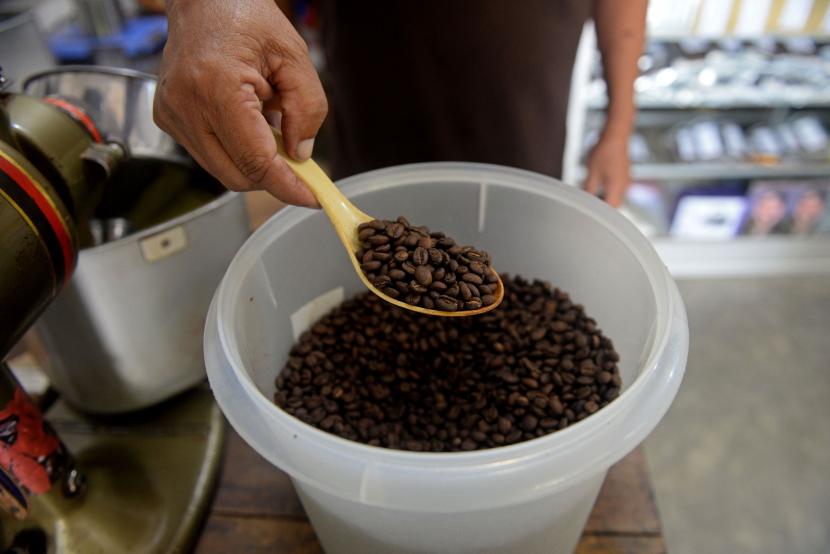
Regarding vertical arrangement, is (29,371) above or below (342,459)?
below

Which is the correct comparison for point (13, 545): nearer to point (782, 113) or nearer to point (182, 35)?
point (182, 35)

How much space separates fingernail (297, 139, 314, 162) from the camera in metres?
0.70

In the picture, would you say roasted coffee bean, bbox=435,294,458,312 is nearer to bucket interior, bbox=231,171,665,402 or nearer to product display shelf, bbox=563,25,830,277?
bucket interior, bbox=231,171,665,402

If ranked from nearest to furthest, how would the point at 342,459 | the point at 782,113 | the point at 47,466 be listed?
the point at 342,459, the point at 47,466, the point at 782,113

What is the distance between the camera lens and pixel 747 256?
7.99ft

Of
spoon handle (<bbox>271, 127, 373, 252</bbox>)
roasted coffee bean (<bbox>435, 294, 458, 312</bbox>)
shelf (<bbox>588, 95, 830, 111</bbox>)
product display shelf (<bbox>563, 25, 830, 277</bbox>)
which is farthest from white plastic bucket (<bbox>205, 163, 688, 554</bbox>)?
product display shelf (<bbox>563, 25, 830, 277</bbox>)

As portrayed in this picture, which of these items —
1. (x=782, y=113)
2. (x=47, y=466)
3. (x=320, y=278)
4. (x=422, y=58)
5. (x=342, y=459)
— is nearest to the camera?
(x=342, y=459)

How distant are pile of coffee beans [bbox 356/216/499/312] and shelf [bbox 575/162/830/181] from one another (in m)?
1.73

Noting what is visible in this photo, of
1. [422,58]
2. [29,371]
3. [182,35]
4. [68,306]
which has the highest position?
[182,35]

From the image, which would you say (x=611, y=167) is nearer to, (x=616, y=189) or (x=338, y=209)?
(x=616, y=189)

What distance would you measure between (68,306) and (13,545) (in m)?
0.29

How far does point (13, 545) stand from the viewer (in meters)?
0.72

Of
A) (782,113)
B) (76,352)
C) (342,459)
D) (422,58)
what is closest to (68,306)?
(76,352)

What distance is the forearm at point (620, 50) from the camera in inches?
45.1
